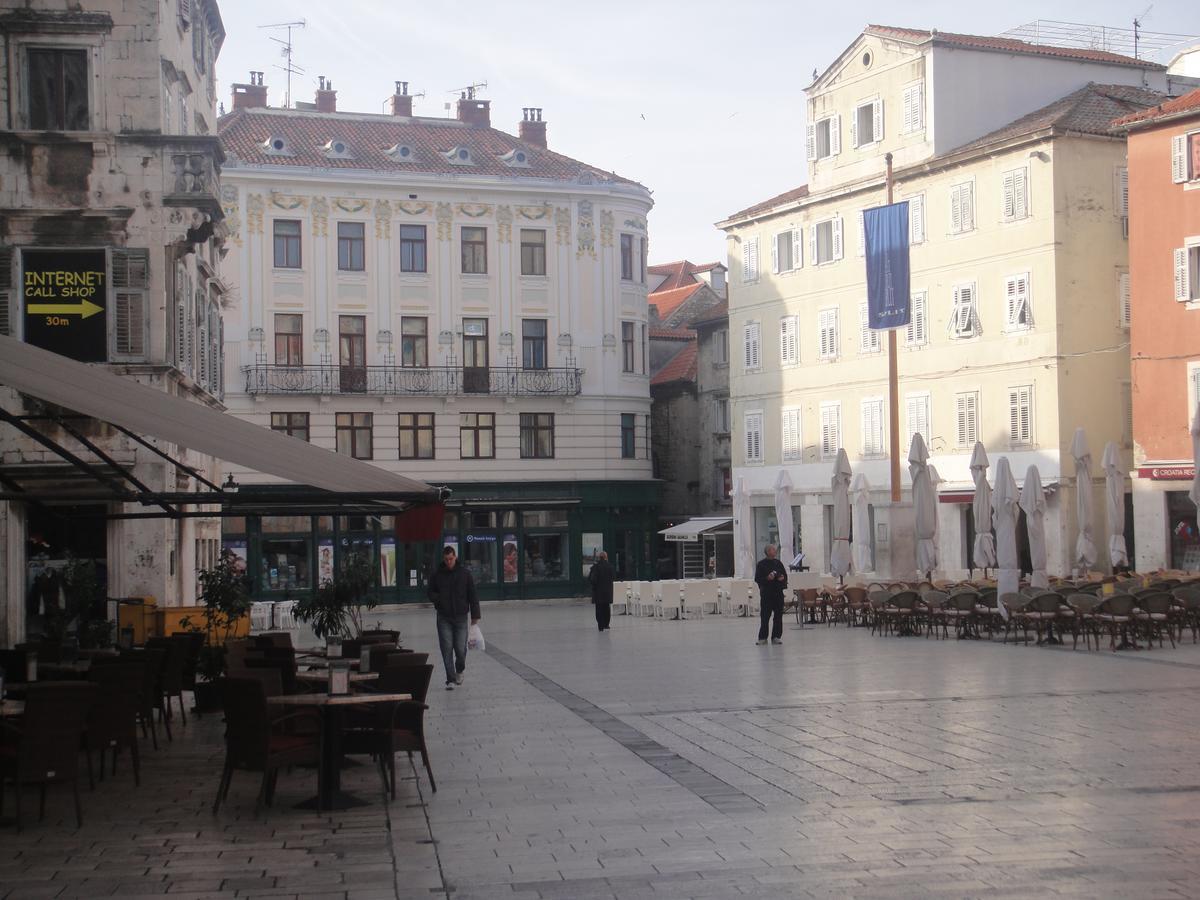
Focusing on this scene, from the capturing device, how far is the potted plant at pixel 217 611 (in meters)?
18.7

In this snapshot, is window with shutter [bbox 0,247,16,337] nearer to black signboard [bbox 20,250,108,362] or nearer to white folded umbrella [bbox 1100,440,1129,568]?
black signboard [bbox 20,250,108,362]

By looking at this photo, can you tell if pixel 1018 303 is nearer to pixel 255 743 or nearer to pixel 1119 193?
pixel 1119 193

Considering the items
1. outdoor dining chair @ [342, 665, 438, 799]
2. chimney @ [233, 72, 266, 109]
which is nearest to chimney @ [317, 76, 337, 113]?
chimney @ [233, 72, 266, 109]

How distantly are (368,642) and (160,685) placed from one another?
285cm

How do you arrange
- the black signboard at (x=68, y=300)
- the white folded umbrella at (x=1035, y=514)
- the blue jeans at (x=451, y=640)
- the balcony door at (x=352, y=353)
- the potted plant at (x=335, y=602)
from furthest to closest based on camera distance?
the balcony door at (x=352, y=353) → the white folded umbrella at (x=1035, y=514) → the black signboard at (x=68, y=300) → the potted plant at (x=335, y=602) → the blue jeans at (x=451, y=640)

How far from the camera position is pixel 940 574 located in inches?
1783

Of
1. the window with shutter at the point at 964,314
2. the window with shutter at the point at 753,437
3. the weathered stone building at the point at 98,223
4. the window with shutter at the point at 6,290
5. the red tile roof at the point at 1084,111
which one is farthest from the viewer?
the window with shutter at the point at 753,437

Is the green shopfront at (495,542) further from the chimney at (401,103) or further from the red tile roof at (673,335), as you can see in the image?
the chimney at (401,103)

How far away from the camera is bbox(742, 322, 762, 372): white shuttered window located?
53.9 metres

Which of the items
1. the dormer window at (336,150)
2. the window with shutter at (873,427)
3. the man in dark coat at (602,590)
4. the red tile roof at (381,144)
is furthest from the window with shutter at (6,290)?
the window with shutter at (873,427)

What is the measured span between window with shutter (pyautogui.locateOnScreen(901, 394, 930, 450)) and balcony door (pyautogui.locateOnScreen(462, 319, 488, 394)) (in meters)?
13.8

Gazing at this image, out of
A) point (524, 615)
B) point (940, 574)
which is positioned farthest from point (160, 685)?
point (940, 574)

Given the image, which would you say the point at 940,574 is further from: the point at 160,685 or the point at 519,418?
the point at 160,685

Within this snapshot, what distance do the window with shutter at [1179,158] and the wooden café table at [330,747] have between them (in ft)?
106
